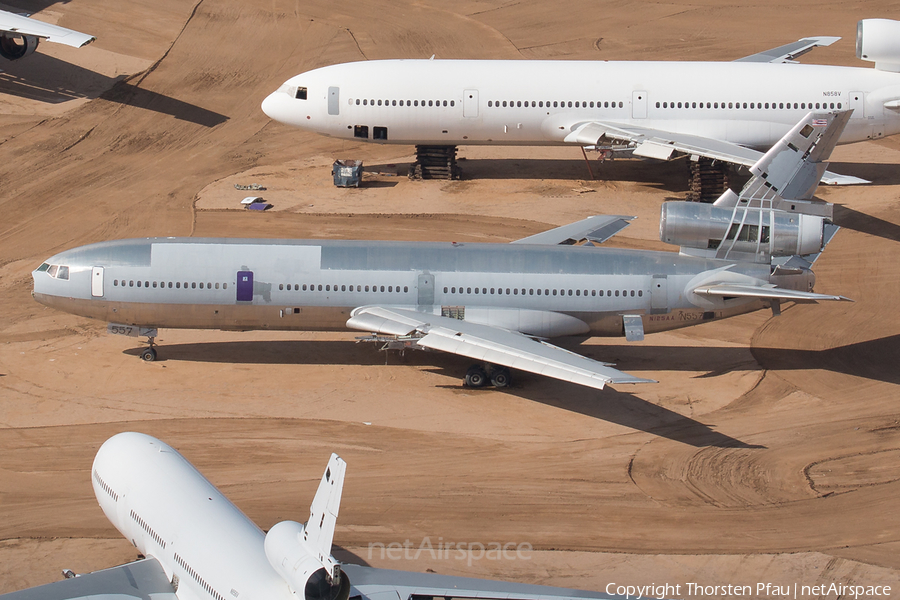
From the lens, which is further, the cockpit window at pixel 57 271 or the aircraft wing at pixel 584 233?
the aircraft wing at pixel 584 233

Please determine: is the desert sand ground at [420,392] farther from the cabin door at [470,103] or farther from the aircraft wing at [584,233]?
the aircraft wing at [584,233]

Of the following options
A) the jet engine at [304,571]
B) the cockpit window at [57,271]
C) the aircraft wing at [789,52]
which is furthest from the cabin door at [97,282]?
the aircraft wing at [789,52]

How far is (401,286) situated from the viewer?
4016cm

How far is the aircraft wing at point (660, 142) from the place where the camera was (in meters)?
53.7

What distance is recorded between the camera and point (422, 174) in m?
59.5

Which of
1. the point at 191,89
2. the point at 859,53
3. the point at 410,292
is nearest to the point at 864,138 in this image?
the point at 859,53

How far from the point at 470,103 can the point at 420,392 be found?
73.5ft

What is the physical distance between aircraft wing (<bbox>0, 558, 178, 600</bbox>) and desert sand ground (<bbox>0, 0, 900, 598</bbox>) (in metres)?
4.64

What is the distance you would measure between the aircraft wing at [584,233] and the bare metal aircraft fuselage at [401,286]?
13.3 feet

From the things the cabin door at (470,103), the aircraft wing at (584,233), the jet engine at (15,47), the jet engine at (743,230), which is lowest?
the aircraft wing at (584,233)

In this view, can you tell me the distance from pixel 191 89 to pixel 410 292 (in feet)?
117

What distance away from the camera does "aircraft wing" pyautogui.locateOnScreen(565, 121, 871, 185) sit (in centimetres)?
5372

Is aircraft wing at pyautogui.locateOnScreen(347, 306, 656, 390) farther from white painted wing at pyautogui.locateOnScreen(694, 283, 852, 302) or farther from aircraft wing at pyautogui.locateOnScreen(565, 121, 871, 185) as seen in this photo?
aircraft wing at pyautogui.locateOnScreen(565, 121, 871, 185)

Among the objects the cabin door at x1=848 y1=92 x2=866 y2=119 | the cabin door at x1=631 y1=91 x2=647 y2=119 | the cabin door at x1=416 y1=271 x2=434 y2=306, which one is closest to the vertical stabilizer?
the cabin door at x1=416 y1=271 x2=434 y2=306
